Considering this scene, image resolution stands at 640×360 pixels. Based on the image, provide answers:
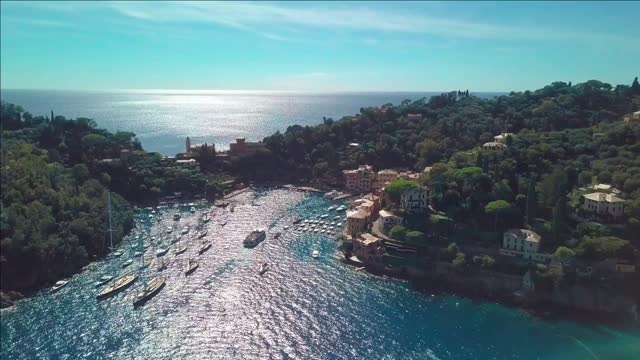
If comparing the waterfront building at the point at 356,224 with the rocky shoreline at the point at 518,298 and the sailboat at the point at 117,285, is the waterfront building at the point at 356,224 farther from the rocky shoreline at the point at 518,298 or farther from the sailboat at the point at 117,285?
the sailboat at the point at 117,285

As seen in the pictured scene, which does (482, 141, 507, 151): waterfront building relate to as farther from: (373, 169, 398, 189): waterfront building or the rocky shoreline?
the rocky shoreline

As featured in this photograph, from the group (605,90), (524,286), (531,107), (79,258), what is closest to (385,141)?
(531,107)

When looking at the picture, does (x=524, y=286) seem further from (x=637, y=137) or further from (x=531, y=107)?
(x=531, y=107)

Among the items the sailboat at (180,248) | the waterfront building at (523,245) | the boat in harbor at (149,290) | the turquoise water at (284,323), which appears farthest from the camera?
the sailboat at (180,248)

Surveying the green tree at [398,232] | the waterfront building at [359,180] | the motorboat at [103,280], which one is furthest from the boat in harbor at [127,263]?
the waterfront building at [359,180]

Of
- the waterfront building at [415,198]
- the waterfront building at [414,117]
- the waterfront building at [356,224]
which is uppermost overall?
the waterfront building at [414,117]

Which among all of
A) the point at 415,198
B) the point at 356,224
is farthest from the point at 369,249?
the point at 415,198

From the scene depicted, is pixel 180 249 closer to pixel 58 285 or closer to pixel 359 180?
pixel 58 285
